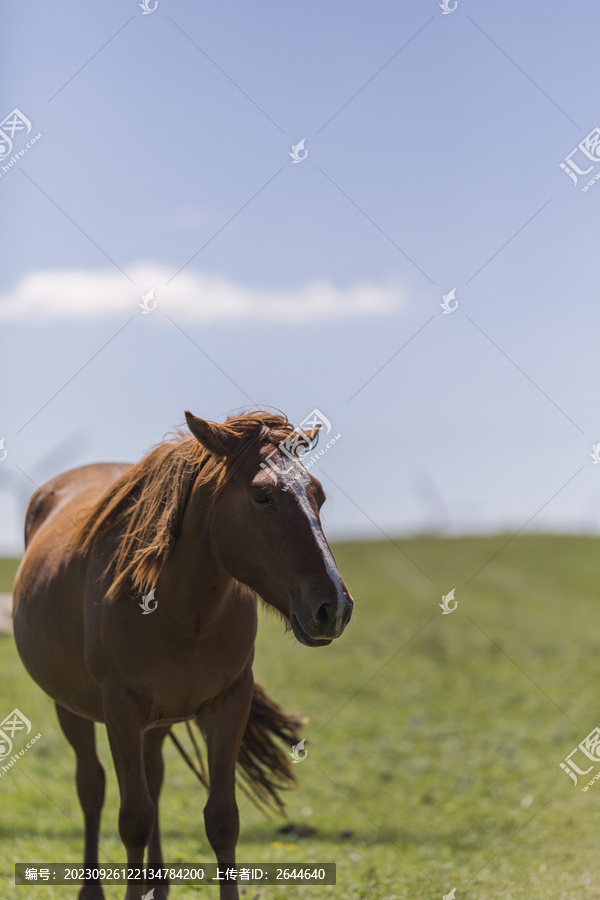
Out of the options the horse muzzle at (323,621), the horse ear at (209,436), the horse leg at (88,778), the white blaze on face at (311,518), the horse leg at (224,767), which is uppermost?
the white blaze on face at (311,518)

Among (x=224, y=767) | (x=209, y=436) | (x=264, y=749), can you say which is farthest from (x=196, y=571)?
(x=264, y=749)

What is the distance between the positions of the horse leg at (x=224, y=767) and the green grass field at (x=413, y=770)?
1.53 ft

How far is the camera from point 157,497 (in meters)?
4.79

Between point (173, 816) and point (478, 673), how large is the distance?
7.41 meters

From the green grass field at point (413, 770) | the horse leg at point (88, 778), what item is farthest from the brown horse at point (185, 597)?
the green grass field at point (413, 770)

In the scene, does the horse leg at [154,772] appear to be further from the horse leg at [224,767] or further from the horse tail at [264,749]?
the horse leg at [224,767]

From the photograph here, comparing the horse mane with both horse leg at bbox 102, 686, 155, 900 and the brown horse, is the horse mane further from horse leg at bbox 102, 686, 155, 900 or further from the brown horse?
horse leg at bbox 102, 686, 155, 900

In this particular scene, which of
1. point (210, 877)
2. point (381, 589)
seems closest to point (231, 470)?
point (210, 877)

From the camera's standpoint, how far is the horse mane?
4.23m

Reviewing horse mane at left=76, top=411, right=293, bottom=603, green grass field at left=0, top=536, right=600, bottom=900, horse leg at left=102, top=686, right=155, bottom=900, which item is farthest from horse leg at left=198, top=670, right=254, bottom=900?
horse mane at left=76, top=411, right=293, bottom=603

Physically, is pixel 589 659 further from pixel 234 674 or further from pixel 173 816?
pixel 234 674

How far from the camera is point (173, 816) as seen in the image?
945 centimetres

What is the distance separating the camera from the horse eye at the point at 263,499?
3871 mm

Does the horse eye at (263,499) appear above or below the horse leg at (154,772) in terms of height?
above
